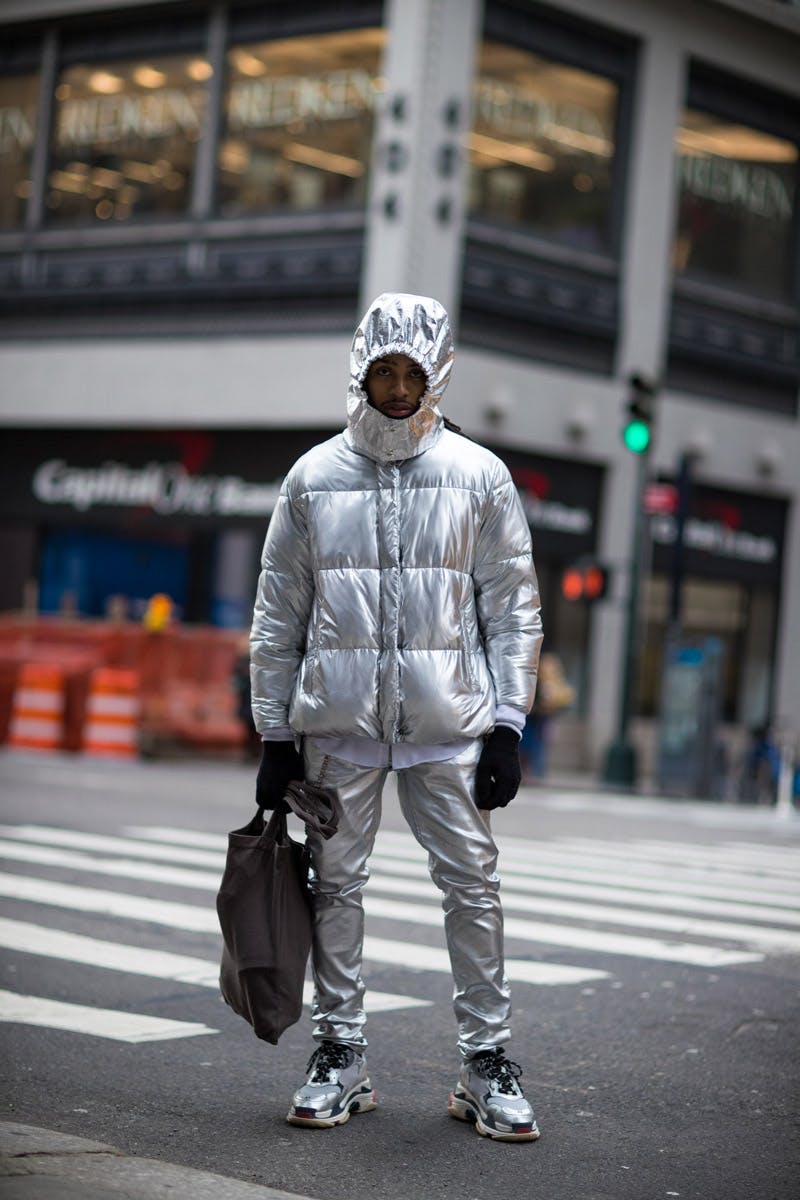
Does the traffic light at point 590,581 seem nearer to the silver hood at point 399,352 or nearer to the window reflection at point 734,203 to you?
the window reflection at point 734,203

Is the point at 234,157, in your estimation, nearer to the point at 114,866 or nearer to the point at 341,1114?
the point at 114,866

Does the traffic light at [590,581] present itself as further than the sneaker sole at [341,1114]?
Yes

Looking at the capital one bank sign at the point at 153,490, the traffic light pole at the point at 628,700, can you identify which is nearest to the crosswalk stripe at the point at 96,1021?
the traffic light pole at the point at 628,700

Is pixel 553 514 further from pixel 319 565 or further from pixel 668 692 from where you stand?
pixel 319 565

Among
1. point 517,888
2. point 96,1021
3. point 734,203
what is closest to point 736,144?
point 734,203

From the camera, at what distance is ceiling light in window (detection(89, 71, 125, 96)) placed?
2903 cm

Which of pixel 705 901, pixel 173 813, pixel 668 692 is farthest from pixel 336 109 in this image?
pixel 705 901

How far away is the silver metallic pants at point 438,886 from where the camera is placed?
5.18m

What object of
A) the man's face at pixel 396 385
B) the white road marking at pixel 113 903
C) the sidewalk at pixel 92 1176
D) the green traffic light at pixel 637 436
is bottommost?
the white road marking at pixel 113 903

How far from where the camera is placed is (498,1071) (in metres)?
5.13

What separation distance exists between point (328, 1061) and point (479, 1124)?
45 centimetres

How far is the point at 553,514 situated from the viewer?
26969 millimetres

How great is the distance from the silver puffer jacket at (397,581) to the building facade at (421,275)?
1947 centimetres

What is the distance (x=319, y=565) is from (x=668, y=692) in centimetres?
1845
